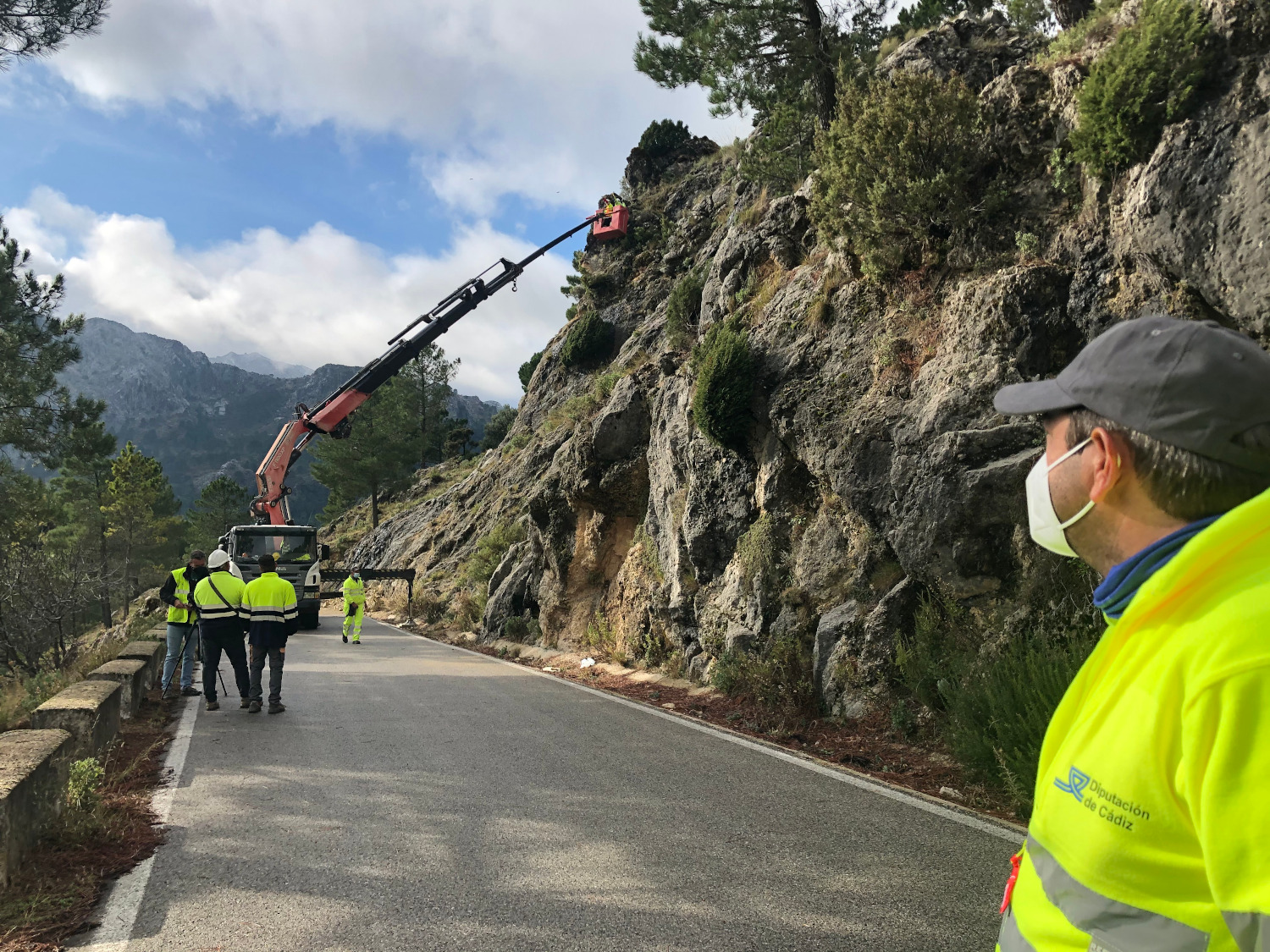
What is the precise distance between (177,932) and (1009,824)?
15.8 feet

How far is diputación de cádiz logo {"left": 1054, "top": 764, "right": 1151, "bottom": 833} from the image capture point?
119 centimetres

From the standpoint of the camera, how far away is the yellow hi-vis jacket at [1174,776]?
100cm

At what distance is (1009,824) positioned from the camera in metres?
4.97

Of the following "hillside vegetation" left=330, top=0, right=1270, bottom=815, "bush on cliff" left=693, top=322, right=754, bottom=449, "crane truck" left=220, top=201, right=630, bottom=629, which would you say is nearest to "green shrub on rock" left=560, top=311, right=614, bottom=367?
"crane truck" left=220, top=201, right=630, bottom=629

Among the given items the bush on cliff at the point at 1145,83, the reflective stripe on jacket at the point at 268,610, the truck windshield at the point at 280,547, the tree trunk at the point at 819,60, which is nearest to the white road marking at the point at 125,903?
the reflective stripe on jacket at the point at 268,610

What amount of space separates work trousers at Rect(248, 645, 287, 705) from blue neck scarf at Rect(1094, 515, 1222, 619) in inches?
362

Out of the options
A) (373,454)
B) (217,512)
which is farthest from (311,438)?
(217,512)

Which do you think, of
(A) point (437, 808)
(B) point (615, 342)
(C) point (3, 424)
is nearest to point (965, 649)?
(A) point (437, 808)

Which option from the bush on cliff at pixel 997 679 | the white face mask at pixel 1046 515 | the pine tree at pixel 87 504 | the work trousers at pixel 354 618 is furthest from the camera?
the pine tree at pixel 87 504

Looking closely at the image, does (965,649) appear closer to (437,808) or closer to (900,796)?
(900,796)

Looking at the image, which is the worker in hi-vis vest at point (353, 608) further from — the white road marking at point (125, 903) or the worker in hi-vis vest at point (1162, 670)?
the worker in hi-vis vest at point (1162, 670)

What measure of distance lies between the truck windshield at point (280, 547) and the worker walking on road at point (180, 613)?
10.0 meters

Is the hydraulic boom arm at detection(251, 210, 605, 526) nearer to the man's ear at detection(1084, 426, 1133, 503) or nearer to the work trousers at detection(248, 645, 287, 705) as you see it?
the work trousers at detection(248, 645, 287, 705)

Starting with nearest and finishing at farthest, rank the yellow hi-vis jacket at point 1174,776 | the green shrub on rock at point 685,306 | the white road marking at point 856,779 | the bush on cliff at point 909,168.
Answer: the yellow hi-vis jacket at point 1174,776, the white road marking at point 856,779, the bush on cliff at point 909,168, the green shrub on rock at point 685,306
